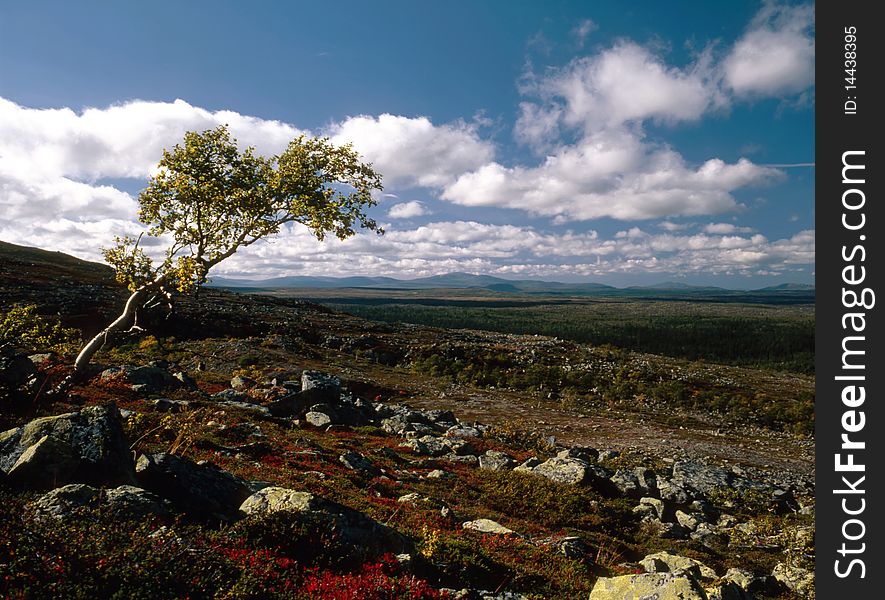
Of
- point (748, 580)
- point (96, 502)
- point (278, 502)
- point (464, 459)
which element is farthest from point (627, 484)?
point (96, 502)

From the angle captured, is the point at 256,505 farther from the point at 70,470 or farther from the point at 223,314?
the point at 223,314

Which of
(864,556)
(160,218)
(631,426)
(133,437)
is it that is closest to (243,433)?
(133,437)

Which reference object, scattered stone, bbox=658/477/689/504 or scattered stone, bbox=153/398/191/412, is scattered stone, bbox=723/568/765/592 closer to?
scattered stone, bbox=658/477/689/504

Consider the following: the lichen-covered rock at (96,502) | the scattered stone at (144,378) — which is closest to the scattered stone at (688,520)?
the lichen-covered rock at (96,502)

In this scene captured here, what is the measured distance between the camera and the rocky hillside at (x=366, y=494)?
7.14 metres

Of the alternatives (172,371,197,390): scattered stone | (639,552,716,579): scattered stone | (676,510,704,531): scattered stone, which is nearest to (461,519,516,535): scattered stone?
(639,552,716,579): scattered stone

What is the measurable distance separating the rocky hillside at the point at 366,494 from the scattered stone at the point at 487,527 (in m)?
0.08

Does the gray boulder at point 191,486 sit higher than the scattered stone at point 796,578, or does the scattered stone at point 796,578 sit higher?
the gray boulder at point 191,486

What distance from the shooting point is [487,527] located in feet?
44.8

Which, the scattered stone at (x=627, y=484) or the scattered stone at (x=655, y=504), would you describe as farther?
the scattered stone at (x=627, y=484)

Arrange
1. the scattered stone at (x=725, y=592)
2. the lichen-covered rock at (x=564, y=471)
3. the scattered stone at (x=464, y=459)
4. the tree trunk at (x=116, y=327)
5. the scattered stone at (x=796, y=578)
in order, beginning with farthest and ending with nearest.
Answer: the scattered stone at (x=464, y=459), the lichen-covered rock at (x=564, y=471), the tree trunk at (x=116, y=327), the scattered stone at (x=796, y=578), the scattered stone at (x=725, y=592)

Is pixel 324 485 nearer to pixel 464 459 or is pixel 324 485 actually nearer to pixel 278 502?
pixel 278 502

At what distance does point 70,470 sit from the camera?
9.03 m

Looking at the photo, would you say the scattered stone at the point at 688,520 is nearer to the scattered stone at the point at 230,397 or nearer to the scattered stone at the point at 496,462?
the scattered stone at the point at 496,462
